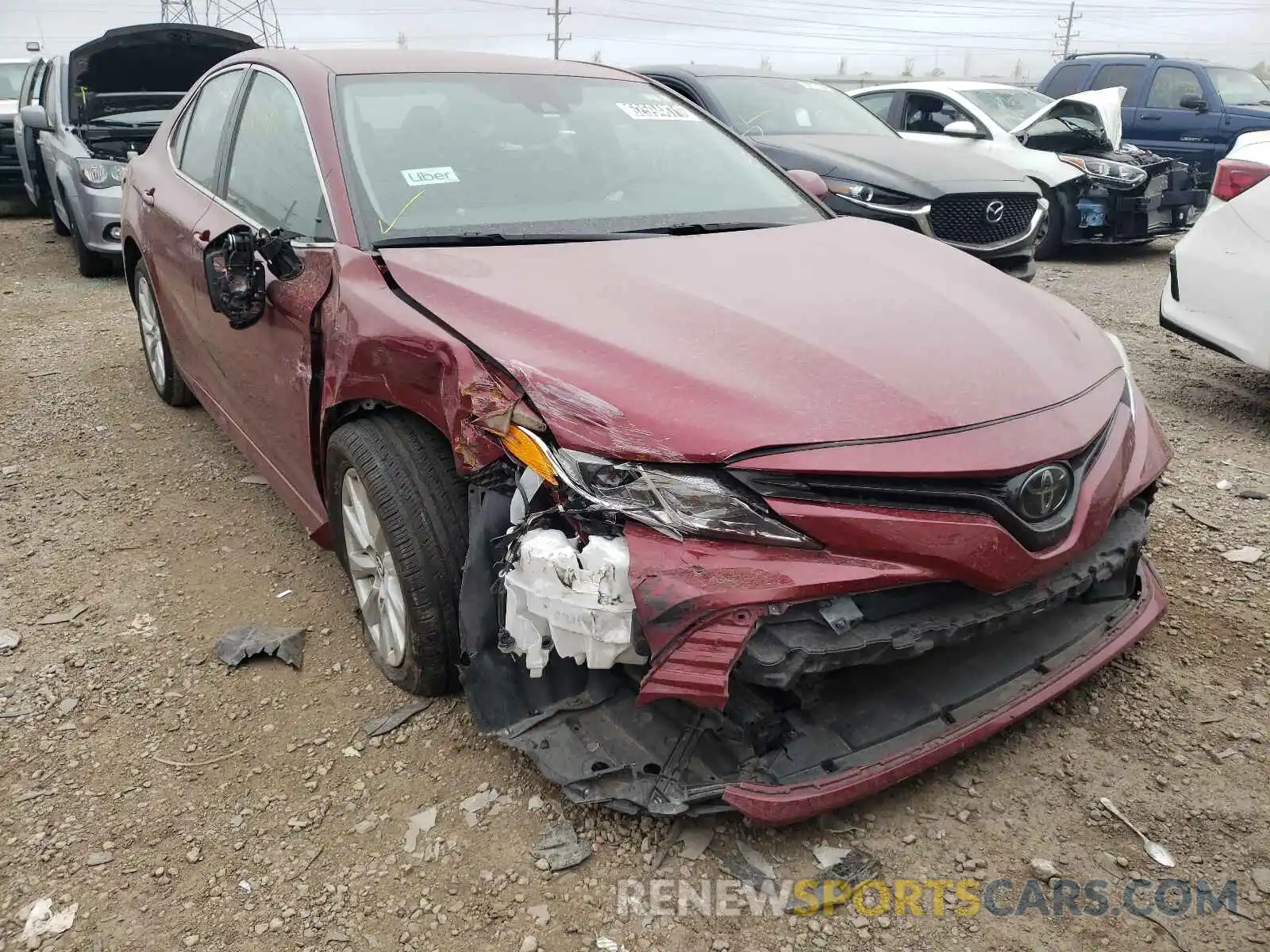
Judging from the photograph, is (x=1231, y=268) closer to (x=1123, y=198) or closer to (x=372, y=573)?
(x=372, y=573)

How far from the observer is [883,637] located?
6.02 ft

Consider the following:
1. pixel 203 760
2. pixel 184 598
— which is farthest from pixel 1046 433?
pixel 184 598

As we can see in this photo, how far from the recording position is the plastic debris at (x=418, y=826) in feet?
6.90

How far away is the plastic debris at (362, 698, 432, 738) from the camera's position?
246cm

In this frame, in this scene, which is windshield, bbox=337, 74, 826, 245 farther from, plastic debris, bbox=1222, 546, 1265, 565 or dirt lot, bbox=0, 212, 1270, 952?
plastic debris, bbox=1222, 546, 1265, 565

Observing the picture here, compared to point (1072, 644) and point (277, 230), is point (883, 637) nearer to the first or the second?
point (1072, 644)

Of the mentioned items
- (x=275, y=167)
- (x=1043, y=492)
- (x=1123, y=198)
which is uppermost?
(x=275, y=167)

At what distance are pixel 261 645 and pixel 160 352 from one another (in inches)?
91.7

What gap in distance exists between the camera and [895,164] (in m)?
6.66

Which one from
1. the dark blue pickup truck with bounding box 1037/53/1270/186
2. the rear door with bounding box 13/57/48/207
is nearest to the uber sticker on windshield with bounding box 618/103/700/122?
the rear door with bounding box 13/57/48/207

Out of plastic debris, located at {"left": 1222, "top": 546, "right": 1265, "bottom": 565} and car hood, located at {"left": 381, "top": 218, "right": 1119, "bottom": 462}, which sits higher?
car hood, located at {"left": 381, "top": 218, "right": 1119, "bottom": 462}

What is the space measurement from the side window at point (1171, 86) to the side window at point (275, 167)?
10648 millimetres

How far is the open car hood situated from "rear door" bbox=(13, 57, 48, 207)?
60.3 inches

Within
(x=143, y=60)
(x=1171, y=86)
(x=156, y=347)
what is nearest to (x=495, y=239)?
(x=156, y=347)
